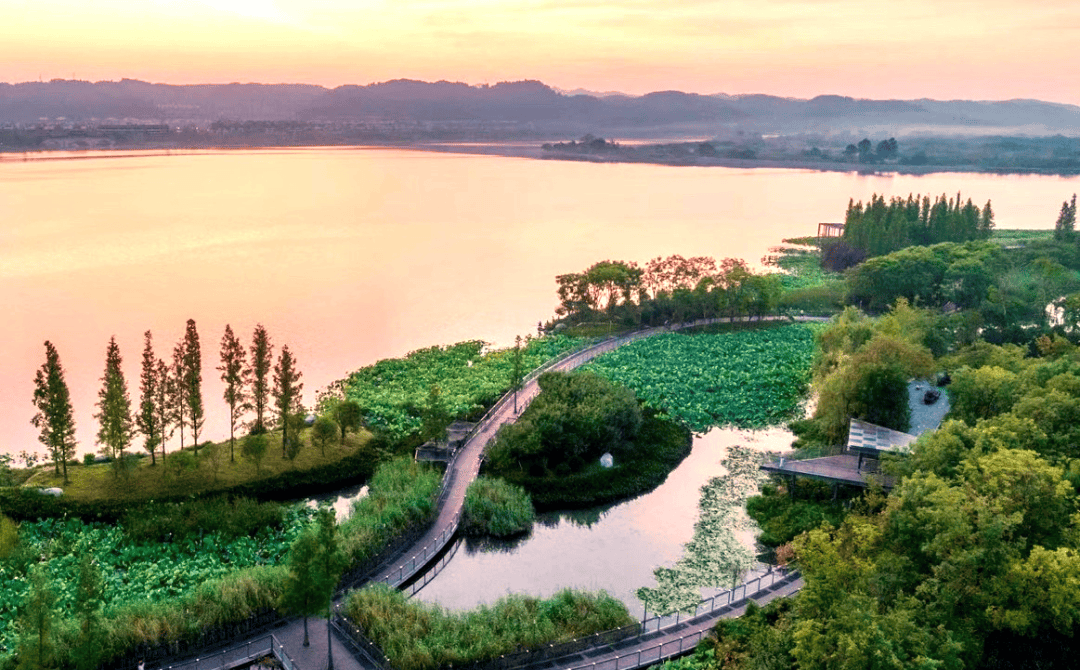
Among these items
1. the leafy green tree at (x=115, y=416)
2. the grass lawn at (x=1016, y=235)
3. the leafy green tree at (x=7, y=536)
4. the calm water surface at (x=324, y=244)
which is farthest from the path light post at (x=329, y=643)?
the grass lawn at (x=1016, y=235)

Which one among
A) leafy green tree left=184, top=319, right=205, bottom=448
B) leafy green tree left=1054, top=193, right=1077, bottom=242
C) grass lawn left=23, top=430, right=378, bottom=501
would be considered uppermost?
leafy green tree left=1054, top=193, right=1077, bottom=242

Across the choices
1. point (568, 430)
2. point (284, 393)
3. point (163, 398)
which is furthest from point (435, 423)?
point (163, 398)

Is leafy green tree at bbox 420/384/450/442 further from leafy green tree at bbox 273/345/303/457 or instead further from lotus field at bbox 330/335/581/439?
leafy green tree at bbox 273/345/303/457

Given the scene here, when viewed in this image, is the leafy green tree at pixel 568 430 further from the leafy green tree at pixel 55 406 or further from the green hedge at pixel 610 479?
the leafy green tree at pixel 55 406

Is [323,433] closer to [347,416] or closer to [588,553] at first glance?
[347,416]

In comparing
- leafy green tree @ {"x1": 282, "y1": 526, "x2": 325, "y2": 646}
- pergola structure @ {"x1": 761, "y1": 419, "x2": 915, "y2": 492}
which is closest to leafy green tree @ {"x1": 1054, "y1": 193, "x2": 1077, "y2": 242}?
pergola structure @ {"x1": 761, "y1": 419, "x2": 915, "y2": 492}

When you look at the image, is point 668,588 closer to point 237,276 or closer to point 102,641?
point 102,641
